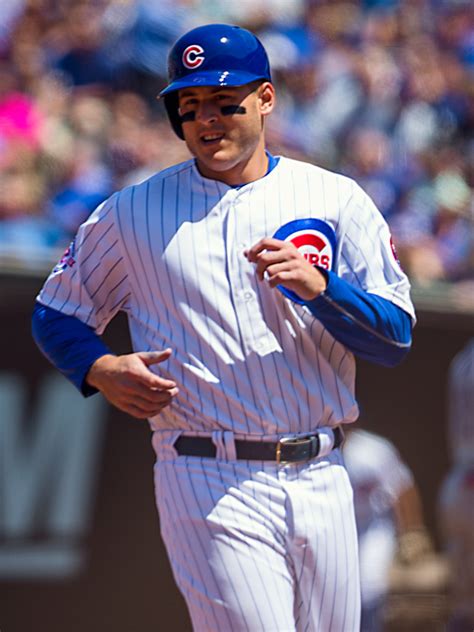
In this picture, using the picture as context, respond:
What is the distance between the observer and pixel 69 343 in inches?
123

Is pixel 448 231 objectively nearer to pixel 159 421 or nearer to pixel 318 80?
pixel 318 80

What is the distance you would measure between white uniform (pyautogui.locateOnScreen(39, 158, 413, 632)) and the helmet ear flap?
133mm

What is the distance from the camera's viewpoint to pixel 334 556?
3051 mm

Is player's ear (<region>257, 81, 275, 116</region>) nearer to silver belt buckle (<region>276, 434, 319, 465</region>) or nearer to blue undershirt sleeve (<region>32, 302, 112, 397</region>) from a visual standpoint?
blue undershirt sleeve (<region>32, 302, 112, 397</region>)

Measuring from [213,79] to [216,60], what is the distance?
61 millimetres

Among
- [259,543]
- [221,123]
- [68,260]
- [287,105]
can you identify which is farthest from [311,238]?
[287,105]

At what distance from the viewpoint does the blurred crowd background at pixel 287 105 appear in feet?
23.2

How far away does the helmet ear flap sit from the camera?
3191 millimetres

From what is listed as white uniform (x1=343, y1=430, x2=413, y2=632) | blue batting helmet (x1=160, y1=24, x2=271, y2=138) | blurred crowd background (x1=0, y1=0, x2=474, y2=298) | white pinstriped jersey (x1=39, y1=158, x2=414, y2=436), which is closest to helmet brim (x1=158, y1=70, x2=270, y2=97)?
blue batting helmet (x1=160, y1=24, x2=271, y2=138)

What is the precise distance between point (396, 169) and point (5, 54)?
2667 mm

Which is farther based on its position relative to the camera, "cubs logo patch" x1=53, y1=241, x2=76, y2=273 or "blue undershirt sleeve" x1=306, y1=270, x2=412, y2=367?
"cubs logo patch" x1=53, y1=241, x2=76, y2=273

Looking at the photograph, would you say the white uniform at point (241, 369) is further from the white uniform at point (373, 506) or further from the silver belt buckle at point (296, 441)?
the white uniform at point (373, 506)

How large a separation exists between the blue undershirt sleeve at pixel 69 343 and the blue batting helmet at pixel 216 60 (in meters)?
0.62

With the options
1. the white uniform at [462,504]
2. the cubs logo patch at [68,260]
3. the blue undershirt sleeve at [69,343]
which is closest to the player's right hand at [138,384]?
the blue undershirt sleeve at [69,343]
